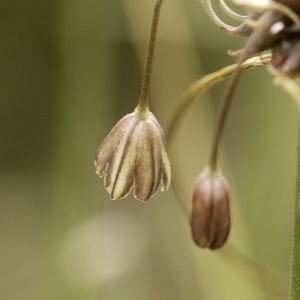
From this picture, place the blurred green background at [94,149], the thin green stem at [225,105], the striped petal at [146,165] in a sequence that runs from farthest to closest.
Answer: the blurred green background at [94,149] → the striped petal at [146,165] → the thin green stem at [225,105]

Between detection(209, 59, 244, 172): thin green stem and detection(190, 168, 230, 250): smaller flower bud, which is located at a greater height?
detection(209, 59, 244, 172): thin green stem

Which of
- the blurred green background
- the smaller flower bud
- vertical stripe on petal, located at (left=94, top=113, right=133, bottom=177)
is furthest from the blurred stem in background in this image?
the smaller flower bud

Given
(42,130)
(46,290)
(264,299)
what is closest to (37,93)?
(42,130)

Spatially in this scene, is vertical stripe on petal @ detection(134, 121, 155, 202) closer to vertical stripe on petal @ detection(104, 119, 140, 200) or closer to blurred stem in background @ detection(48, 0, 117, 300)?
vertical stripe on petal @ detection(104, 119, 140, 200)

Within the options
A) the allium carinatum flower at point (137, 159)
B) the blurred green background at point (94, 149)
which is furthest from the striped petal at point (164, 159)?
the blurred green background at point (94, 149)

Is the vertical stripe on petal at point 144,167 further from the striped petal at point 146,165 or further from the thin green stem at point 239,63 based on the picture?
the thin green stem at point 239,63

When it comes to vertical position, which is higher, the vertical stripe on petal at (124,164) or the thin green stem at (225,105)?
the thin green stem at (225,105)

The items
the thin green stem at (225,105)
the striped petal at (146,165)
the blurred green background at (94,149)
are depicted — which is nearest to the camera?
the thin green stem at (225,105)
